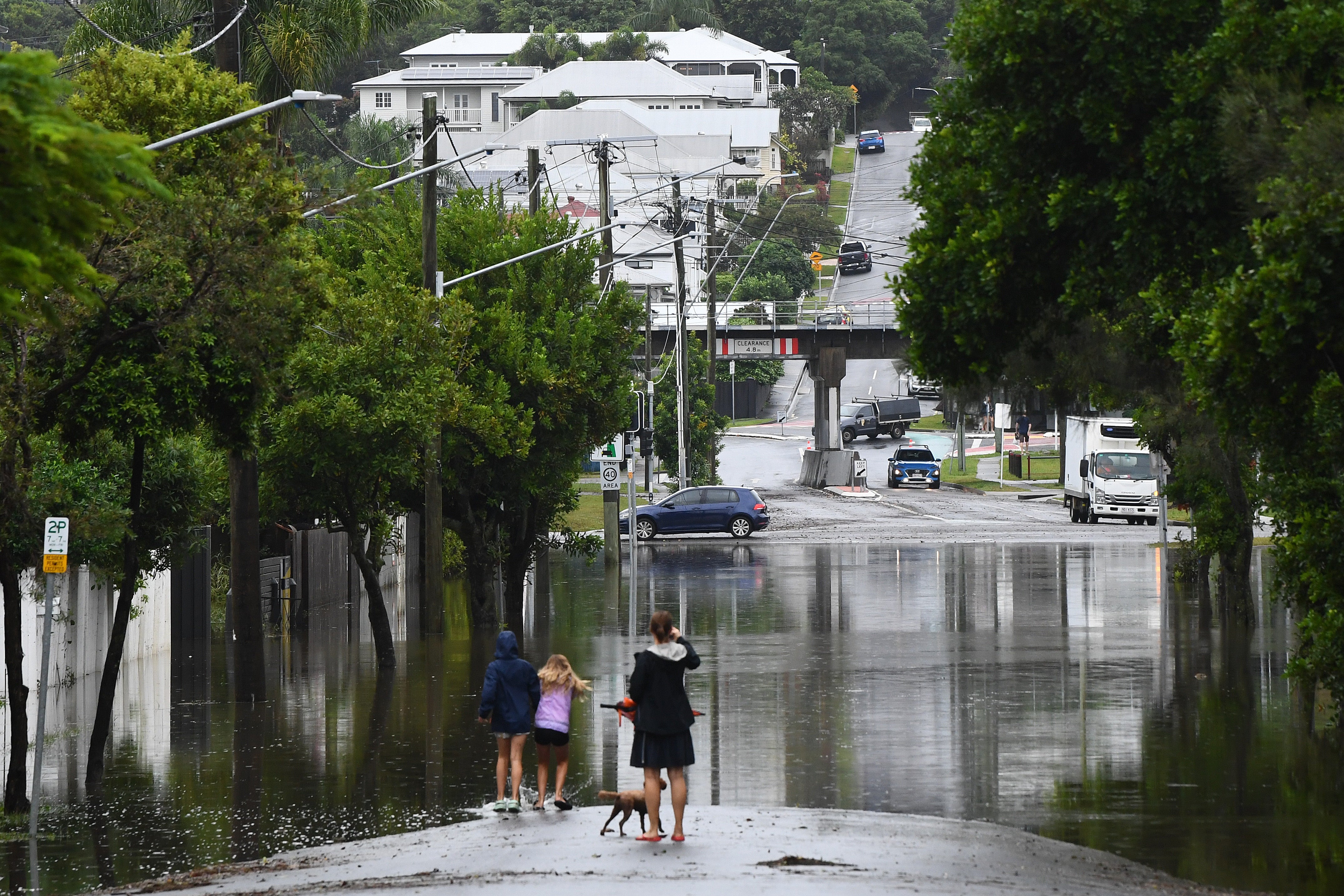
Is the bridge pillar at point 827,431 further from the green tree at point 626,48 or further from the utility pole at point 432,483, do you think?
the green tree at point 626,48

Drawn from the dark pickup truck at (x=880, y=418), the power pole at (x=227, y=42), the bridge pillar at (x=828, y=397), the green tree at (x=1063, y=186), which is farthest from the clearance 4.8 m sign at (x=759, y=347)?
the green tree at (x=1063, y=186)

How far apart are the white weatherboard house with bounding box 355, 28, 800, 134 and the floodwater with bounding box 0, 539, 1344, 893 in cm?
10778

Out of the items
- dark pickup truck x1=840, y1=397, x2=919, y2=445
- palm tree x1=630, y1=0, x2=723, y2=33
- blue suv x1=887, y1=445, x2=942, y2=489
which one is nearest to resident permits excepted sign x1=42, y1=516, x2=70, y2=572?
blue suv x1=887, y1=445, x2=942, y2=489

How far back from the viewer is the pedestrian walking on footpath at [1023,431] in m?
82.2

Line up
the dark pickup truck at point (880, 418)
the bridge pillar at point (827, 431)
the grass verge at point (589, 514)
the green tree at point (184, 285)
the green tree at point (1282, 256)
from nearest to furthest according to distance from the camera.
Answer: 1. the green tree at point (1282, 256)
2. the green tree at point (184, 285)
3. the grass verge at point (589, 514)
4. the bridge pillar at point (827, 431)
5. the dark pickup truck at point (880, 418)

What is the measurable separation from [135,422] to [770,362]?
3631 inches

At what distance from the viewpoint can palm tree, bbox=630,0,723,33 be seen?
14700 centimetres

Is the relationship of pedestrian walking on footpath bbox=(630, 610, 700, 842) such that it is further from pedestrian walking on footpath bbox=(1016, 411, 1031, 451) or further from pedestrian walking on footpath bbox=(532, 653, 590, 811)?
pedestrian walking on footpath bbox=(1016, 411, 1031, 451)

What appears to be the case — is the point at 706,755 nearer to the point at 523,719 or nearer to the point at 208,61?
the point at 523,719

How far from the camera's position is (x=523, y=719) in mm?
12180

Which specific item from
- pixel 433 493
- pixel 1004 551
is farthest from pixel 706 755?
pixel 1004 551

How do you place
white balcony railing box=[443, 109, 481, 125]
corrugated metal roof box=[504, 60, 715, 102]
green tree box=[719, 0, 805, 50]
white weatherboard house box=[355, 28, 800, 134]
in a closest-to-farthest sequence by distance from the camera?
1. corrugated metal roof box=[504, 60, 715, 102]
2. white weatherboard house box=[355, 28, 800, 134]
3. white balcony railing box=[443, 109, 481, 125]
4. green tree box=[719, 0, 805, 50]

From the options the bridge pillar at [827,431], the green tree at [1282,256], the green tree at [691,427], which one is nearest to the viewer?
the green tree at [1282,256]

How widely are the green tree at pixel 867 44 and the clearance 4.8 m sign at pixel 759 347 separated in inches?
3234
